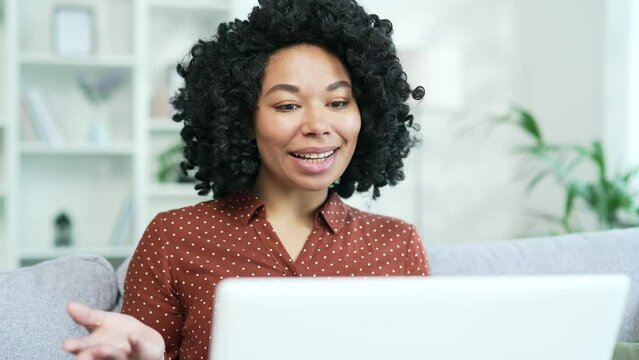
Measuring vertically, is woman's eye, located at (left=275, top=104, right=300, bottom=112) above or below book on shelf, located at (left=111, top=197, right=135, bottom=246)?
above

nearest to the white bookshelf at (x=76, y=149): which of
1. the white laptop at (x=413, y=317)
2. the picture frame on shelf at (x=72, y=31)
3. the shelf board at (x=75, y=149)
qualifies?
the shelf board at (x=75, y=149)

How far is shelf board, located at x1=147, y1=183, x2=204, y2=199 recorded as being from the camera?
12.5 feet

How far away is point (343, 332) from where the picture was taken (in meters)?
0.75

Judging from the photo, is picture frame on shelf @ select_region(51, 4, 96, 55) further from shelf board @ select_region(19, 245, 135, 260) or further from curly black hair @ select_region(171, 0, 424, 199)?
curly black hair @ select_region(171, 0, 424, 199)

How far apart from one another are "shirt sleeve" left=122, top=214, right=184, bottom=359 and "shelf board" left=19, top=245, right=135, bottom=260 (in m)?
Answer: 2.34

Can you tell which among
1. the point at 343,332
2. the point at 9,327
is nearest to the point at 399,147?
the point at 9,327

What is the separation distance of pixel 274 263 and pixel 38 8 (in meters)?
2.92

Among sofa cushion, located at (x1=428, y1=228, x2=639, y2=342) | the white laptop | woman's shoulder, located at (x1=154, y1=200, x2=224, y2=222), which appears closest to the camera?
the white laptop

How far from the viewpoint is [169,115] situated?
12.6 feet

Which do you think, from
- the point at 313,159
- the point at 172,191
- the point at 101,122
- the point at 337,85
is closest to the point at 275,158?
the point at 313,159

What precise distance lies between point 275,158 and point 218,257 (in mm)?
208

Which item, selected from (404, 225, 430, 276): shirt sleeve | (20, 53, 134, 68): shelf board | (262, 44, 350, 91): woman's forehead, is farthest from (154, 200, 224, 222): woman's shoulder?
(20, 53, 134, 68): shelf board

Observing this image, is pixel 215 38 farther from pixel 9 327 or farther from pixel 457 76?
pixel 457 76

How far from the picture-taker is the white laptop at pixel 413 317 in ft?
2.37
